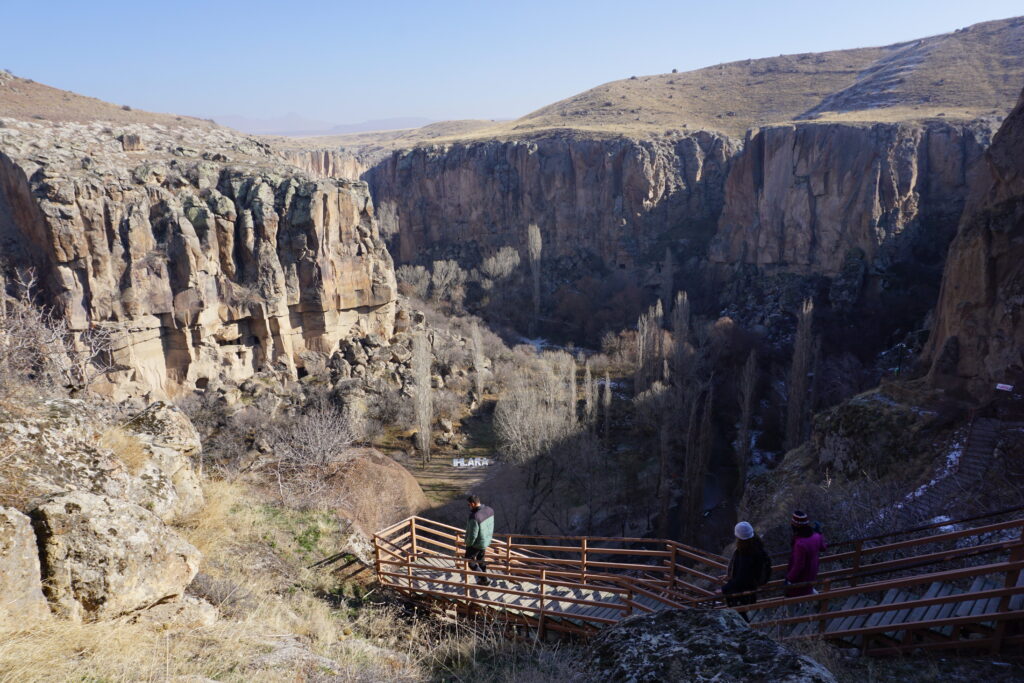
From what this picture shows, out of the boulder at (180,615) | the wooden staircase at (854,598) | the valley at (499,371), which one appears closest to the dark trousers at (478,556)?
the wooden staircase at (854,598)

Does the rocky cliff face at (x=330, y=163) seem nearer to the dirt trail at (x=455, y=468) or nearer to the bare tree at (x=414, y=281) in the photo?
the bare tree at (x=414, y=281)

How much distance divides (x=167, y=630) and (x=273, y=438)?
13330 mm

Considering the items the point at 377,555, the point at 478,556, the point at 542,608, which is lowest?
the point at 377,555

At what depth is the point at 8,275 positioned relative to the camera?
1930 centimetres

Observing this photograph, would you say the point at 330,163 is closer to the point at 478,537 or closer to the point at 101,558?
the point at 478,537

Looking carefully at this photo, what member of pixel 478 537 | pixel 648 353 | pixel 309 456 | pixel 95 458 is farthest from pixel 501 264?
pixel 95 458

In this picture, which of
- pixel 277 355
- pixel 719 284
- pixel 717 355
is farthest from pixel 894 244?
pixel 277 355

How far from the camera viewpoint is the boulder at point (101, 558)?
3.67 meters

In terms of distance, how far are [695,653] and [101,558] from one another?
361cm

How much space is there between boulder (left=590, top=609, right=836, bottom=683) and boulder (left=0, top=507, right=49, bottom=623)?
3.15m

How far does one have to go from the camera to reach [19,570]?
3.41 m

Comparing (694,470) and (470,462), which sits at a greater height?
(694,470)

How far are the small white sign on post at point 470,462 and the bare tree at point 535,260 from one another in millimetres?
18201

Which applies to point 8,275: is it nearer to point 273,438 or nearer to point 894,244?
point 273,438
